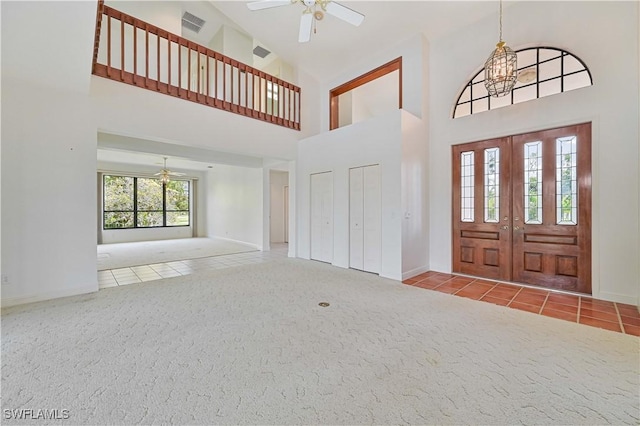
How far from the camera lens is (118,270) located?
5.14 m

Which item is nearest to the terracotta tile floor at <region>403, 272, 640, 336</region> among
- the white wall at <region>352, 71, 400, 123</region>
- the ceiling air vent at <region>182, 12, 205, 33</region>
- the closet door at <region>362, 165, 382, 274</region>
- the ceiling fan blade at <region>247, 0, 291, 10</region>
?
the closet door at <region>362, 165, 382, 274</region>

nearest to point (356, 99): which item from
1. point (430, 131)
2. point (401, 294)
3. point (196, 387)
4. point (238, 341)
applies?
point (430, 131)

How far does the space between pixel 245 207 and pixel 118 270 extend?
164 inches

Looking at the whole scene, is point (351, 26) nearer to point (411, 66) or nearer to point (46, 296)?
point (411, 66)

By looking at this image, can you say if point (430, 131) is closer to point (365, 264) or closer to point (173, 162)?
point (365, 264)

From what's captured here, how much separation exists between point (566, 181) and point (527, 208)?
562mm

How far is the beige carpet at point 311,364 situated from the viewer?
155 cm

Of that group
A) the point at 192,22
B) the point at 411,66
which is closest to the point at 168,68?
the point at 192,22

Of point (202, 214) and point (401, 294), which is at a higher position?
point (202, 214)

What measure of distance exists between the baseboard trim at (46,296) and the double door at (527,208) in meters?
5.75

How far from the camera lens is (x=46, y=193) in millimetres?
3430

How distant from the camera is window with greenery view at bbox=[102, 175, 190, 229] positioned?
29.9ft

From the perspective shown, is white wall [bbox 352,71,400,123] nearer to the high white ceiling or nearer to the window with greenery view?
the high white ceiling

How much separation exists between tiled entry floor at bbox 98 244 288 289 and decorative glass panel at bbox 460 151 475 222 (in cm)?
413
